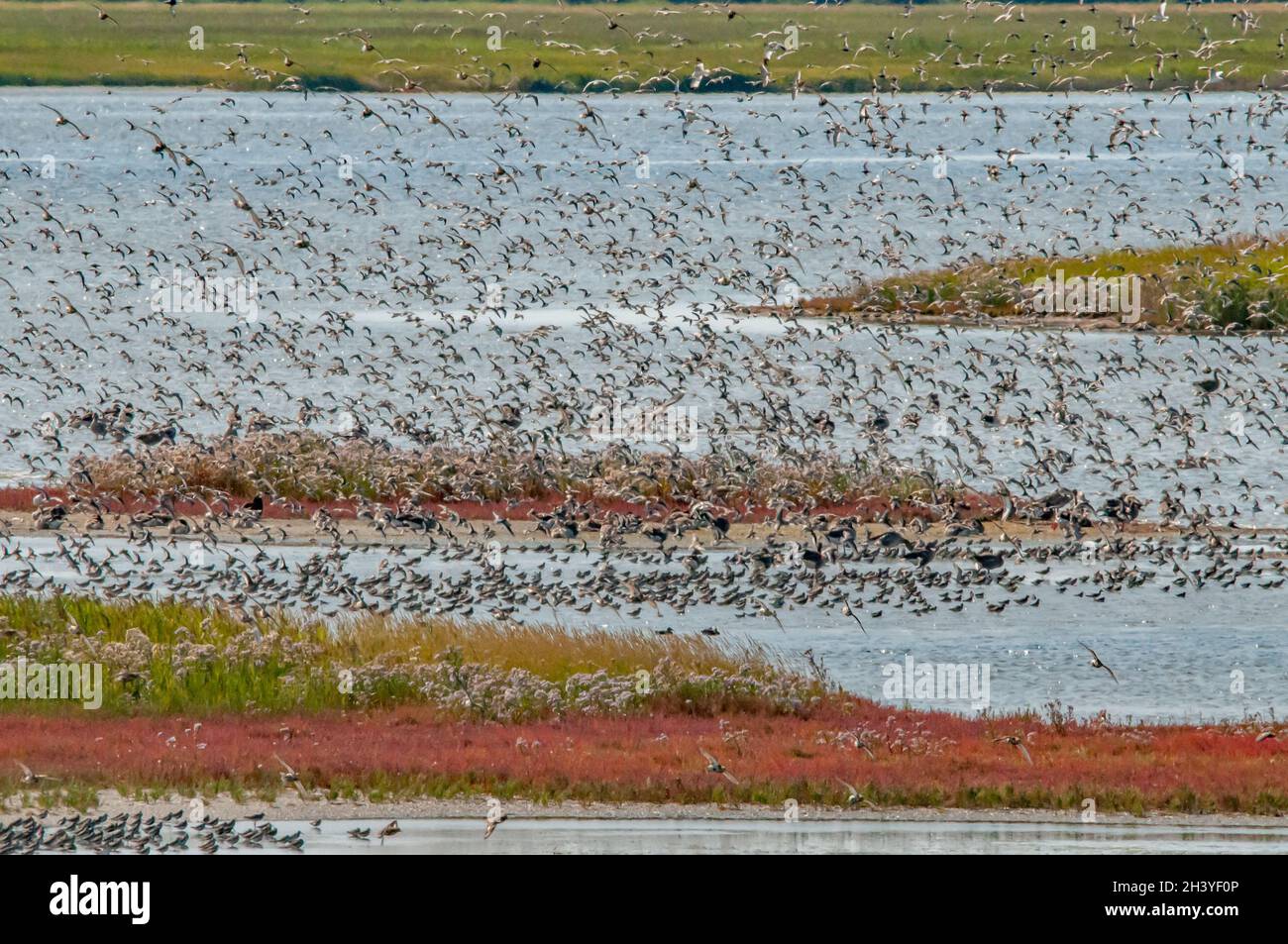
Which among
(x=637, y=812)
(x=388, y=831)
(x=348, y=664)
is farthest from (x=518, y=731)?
(x=388, y=831)

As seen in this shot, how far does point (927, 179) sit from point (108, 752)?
128583 millimetres

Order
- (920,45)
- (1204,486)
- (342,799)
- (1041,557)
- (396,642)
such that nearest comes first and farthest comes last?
(342,799) → (396,642) → (1041,557) → (1204,486) → (920,45)

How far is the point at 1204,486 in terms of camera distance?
2016 inches

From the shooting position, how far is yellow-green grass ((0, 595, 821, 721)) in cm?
2453

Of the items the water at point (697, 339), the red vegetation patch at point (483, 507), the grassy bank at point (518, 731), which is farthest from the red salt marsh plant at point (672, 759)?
the red vegetation patch at point (483, 507)

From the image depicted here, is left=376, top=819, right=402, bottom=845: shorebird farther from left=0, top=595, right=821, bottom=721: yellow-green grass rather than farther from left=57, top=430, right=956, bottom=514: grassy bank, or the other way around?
left=57, top=430, right=956, bottom=514: grassy bank

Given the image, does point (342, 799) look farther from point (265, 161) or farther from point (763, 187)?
point (265, 161)

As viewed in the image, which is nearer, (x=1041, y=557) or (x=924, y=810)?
(x=924, y=810)

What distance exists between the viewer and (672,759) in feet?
72.9

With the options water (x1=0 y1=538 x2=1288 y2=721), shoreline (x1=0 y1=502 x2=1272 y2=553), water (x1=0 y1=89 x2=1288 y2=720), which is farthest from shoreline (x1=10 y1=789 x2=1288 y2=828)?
shoreline (x1=0 y1=502 x2=1272 y2=553)

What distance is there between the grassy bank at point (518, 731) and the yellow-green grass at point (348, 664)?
3cm

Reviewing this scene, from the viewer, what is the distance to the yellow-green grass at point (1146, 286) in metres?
68.9

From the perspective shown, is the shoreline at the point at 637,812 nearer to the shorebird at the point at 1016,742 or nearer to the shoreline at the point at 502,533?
the shorebird at the point at 1016,742
